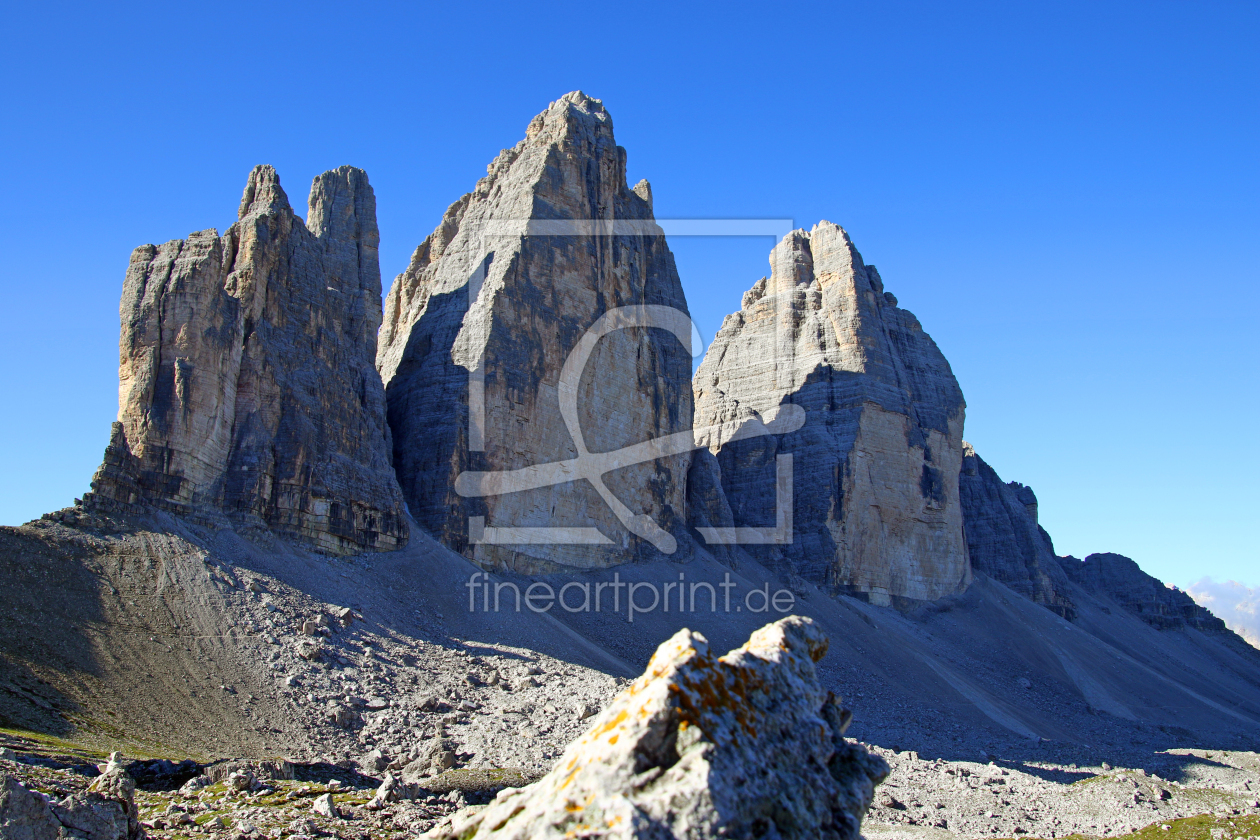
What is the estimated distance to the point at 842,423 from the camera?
7956 cm

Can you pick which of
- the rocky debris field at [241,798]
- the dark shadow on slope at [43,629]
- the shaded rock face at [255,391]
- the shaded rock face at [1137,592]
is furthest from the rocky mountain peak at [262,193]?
the shaded rock face at [1137,592]

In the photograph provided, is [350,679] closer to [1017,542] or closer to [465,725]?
[465,725]

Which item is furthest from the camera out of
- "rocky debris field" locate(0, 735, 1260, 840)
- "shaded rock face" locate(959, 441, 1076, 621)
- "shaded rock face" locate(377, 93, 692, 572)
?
"shaded rock face" locate(959, 441, 1076, 621)

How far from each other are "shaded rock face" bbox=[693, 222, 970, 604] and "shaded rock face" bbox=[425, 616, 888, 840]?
209 feet

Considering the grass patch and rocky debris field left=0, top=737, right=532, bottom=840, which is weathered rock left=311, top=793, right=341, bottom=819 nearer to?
rocky debris field left=0, top=737, right=532, bottom=840

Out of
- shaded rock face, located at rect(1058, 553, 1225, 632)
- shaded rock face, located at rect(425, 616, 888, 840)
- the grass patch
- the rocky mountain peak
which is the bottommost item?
the grass patch

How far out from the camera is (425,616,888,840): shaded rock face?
650cm

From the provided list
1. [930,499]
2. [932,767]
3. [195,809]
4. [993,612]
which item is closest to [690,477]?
[930,499]

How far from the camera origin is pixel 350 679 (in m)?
33.8

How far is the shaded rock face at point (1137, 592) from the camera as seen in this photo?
10331 centimetres

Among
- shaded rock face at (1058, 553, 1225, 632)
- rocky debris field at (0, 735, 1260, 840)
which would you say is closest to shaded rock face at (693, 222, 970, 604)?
rocky debris field at (0, 735, 1260, 840)

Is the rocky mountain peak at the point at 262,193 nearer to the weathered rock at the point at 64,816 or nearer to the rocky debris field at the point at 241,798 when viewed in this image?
the rocky debris field at the point at 241,798

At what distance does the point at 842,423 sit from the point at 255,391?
159 feet

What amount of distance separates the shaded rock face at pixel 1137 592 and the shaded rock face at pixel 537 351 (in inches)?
2438
